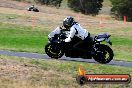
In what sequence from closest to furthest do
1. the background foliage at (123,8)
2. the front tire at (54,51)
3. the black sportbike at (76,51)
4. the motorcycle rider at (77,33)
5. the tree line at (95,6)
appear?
the motorcycle rider at (77,33)
the black sportbike at (76,51)
the front tire at (54,51)
the background foliage at (123,8)
the tree line at (95,6)

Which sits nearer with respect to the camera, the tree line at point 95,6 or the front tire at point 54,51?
the front tire at point 54,51

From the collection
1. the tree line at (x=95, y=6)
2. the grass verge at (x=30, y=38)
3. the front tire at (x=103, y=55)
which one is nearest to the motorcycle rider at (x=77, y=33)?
the front tire at (x=103, y=55)

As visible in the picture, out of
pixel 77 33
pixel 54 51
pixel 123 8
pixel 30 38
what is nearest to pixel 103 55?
pixel 77 33

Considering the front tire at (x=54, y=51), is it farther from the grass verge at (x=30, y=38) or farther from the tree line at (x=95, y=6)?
the tree line at (x=95, y=6)

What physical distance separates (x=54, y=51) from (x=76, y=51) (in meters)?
0.97

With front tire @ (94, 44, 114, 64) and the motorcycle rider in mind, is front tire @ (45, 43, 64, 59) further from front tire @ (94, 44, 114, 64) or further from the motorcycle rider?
front tire @ (94, 44, 114, 64)

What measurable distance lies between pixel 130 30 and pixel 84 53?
26.9 m

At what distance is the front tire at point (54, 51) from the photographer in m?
18.8

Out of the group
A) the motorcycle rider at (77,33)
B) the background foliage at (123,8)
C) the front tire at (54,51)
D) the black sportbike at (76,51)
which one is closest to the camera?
the motorcycle rider at (77,33)

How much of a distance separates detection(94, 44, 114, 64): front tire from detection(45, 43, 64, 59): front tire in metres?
1.54

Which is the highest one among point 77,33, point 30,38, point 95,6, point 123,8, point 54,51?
point 77,33

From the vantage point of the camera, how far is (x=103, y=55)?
1828 centimetres

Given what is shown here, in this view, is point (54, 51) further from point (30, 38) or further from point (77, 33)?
point (30, 38)

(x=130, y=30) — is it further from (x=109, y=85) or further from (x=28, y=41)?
(x=109, y=85)
